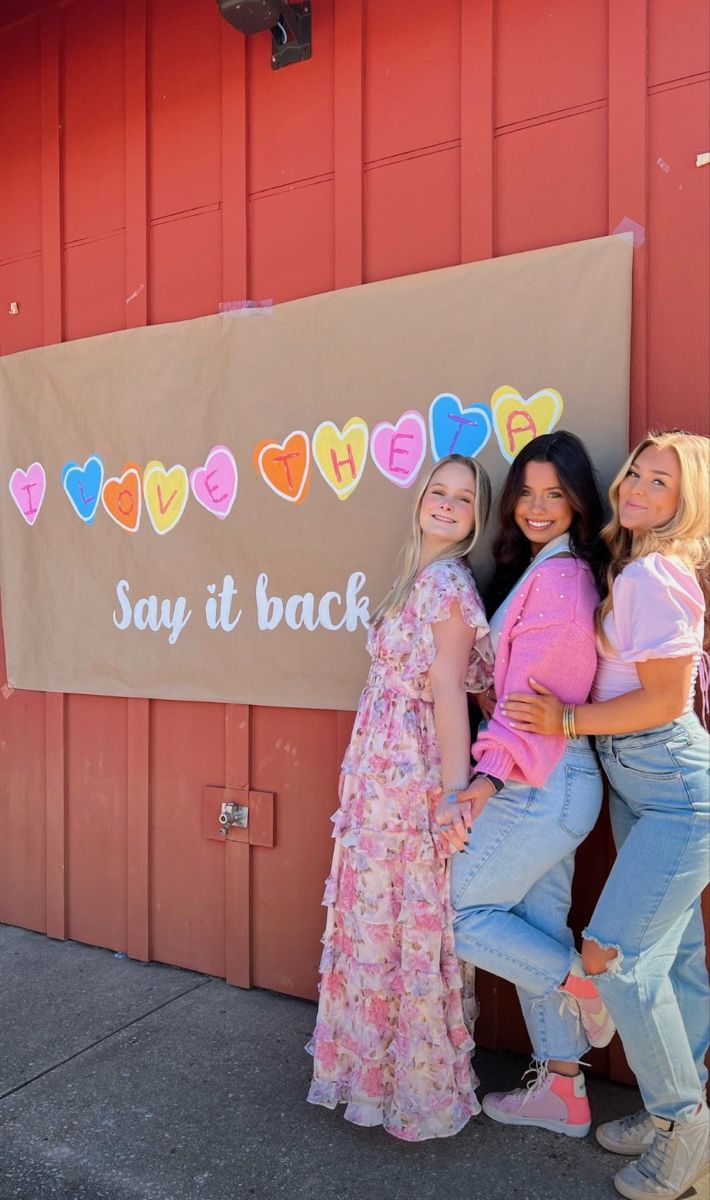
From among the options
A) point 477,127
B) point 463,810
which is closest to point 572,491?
point 463,810

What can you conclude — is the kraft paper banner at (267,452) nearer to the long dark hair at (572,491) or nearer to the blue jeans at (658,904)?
the long dark hair at (572,491)

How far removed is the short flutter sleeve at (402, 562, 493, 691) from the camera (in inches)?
99.6

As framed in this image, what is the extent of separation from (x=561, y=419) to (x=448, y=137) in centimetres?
105

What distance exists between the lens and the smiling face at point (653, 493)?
235 cm

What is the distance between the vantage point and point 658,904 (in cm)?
225

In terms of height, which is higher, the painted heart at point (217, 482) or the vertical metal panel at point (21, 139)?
the vertical metal panel at point (21, 139)

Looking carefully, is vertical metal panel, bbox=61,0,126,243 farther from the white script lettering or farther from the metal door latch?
the metal door latch

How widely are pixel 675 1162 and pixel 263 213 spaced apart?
3.21 m

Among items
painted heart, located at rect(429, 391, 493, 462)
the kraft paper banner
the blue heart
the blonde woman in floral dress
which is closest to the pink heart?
the kraft paper banner

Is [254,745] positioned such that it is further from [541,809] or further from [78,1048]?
[541,809]

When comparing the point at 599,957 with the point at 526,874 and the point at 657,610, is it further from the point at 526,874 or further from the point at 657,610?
the point at 657,610

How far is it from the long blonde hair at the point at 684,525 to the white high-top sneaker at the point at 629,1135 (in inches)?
50.7

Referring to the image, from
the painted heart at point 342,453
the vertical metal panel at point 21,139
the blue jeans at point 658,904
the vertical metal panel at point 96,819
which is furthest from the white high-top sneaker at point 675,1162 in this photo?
the vertical metal panel at point 21,139

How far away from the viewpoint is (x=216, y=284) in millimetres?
3588
